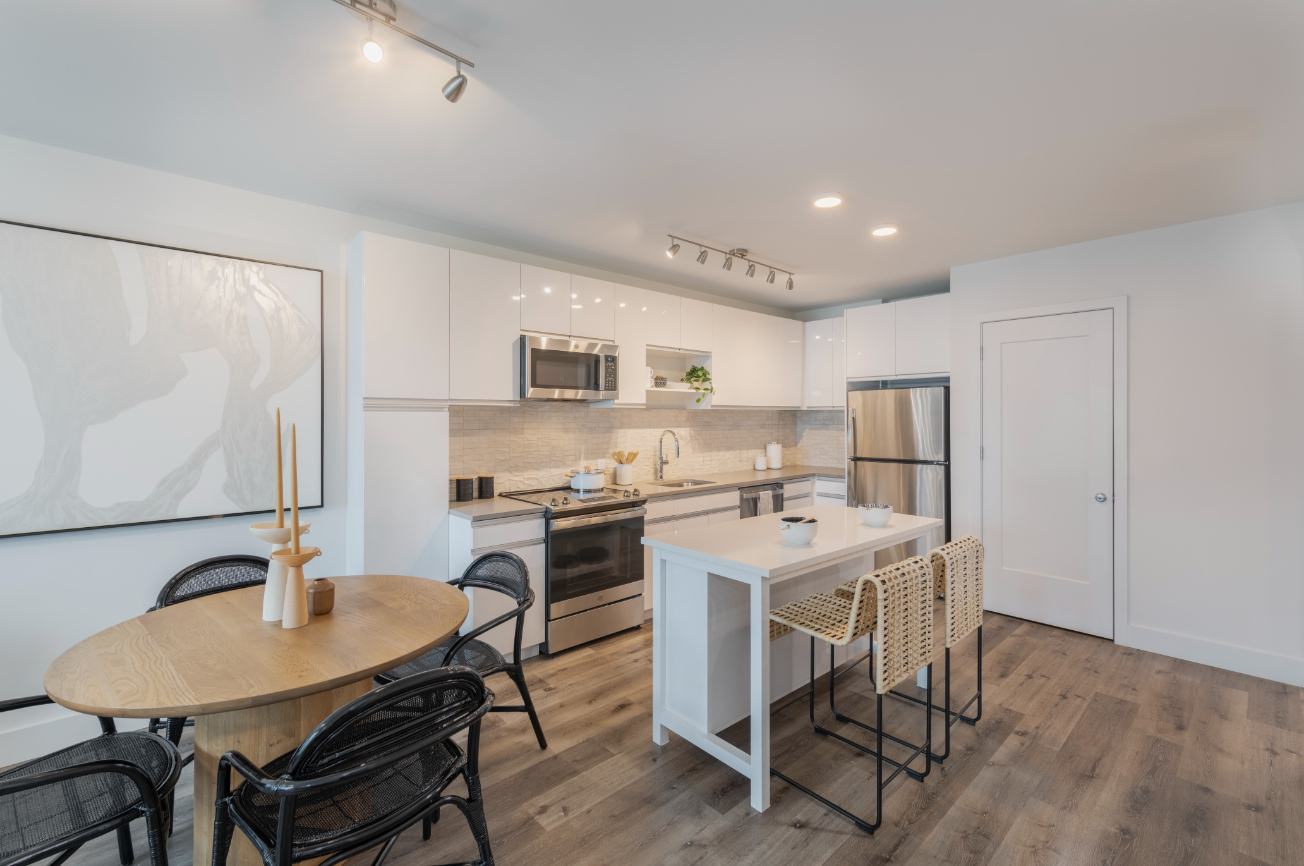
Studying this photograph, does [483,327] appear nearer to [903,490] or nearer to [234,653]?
[234,653]

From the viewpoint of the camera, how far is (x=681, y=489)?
13.6ft

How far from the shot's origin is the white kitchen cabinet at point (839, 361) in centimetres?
534

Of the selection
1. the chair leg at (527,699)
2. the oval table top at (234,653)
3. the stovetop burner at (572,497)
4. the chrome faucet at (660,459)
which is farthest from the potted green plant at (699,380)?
the oval table top at (234,653)

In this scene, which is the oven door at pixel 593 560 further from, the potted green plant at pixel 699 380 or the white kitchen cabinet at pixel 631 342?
the potted green plant at pixel 699 380

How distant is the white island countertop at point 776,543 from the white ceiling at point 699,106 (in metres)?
1.66

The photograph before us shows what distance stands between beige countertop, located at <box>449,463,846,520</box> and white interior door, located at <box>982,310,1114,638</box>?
4.49 ft

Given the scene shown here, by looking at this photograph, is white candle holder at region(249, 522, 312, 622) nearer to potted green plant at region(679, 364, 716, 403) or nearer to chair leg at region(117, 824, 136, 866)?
chair leg at region(117, 824, 136, 866)

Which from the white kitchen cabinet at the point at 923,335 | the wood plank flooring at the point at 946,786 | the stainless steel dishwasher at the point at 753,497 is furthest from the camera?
the stainless steel dishwasher at the point at 753,497

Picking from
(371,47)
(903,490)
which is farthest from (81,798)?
(903,490)

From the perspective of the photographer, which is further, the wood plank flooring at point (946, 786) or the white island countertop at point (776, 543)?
the white island countertop at point (776, 543)

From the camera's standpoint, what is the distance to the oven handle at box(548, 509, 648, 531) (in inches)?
133

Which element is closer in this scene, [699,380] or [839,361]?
[699,380]

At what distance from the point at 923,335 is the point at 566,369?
9.64 feet

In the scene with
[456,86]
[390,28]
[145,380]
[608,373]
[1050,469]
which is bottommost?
[1050,469]
